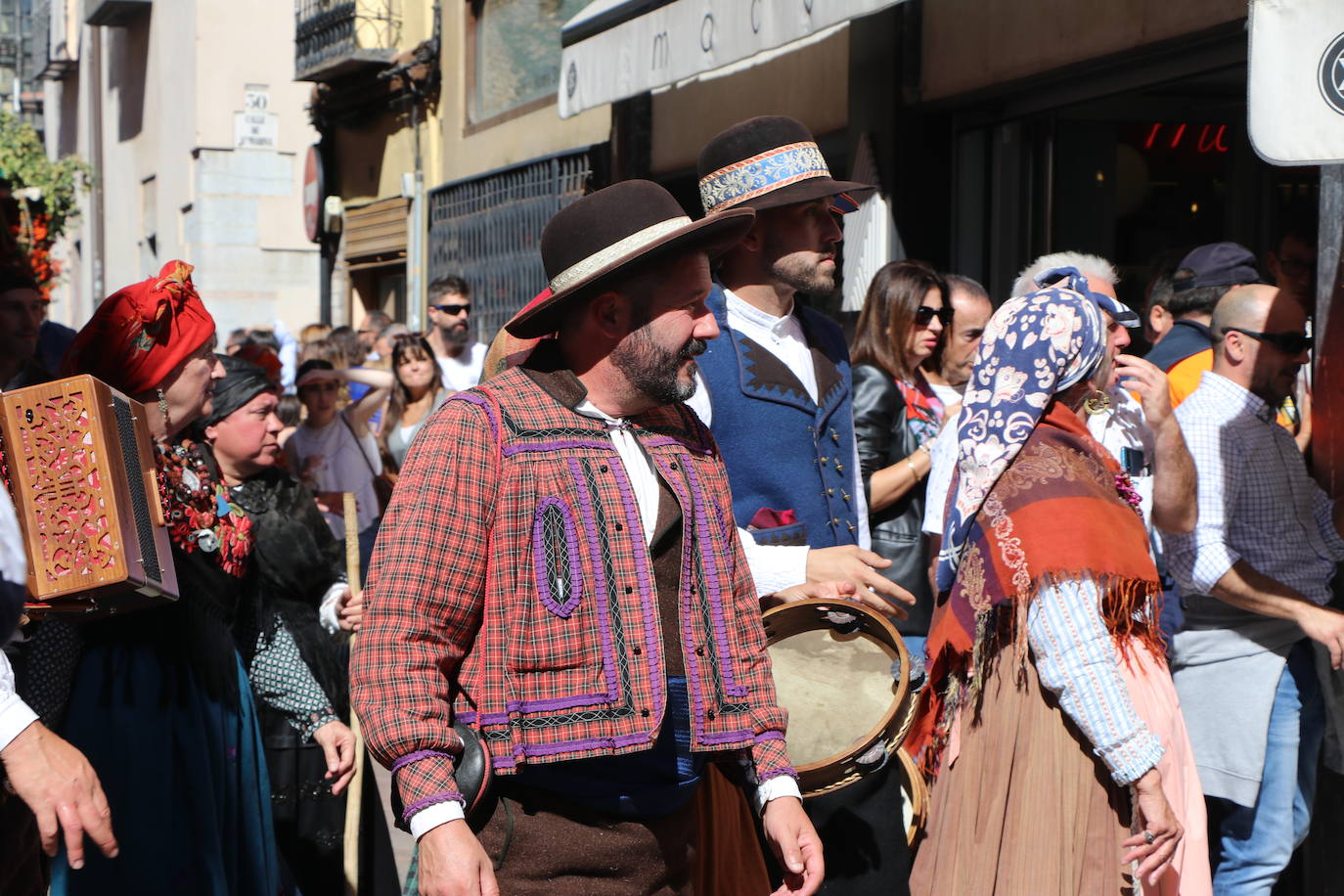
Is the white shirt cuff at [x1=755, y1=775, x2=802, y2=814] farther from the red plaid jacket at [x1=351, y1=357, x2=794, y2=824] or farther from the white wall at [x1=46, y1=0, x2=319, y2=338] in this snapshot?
the white wall at [x1=46, y1=0, x2=319, y2=338]

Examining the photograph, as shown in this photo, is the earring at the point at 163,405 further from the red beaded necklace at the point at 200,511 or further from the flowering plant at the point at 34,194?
the flowering plant at the point at 34,194

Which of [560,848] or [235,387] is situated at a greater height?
[235,387]

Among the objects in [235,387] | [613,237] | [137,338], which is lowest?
[235,387]

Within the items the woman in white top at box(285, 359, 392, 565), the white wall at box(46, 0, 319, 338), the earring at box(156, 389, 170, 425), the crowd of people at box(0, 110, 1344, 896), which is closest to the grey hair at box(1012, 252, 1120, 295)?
the crowd of people at box(0, 110, 1344, 896)

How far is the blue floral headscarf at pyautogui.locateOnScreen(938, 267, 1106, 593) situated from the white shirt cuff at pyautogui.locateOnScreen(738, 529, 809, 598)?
1.55 ft

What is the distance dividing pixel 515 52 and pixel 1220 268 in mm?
9062

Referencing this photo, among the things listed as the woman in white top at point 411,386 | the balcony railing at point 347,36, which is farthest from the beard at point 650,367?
the balcony railing at point 347,36

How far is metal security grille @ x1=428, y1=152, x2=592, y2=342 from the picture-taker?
1277 centimetres

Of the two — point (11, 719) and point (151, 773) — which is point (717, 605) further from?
point (151, 773)

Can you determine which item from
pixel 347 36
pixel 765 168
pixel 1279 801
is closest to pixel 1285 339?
pixel 1279 801

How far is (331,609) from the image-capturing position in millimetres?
4836

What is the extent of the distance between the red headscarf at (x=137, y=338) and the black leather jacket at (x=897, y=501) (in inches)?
82.5

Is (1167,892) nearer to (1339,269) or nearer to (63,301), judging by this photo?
(1339,269)

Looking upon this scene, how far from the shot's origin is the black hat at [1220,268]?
19.1 ft
